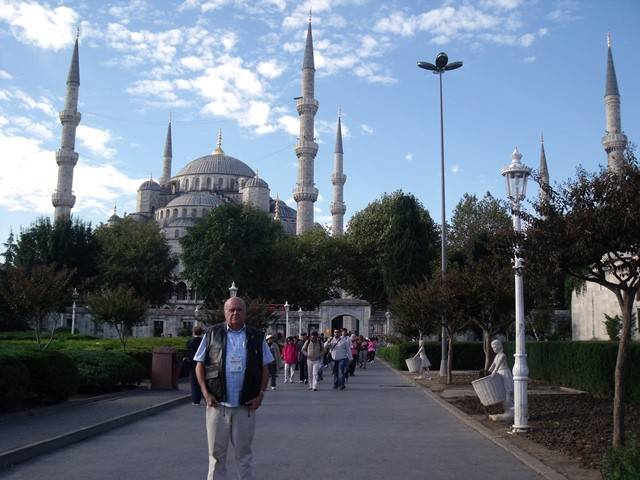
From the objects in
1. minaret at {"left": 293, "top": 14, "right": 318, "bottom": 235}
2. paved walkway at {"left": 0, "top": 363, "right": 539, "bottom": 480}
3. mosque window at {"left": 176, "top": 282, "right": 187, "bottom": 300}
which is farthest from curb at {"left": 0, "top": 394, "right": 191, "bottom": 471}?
mosque window at {"left": 176, "top": 282, "right": 187, "bottom": 300}

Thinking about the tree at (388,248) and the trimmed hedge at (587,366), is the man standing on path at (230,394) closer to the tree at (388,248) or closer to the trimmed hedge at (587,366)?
the trimmed hedge at (587,366)

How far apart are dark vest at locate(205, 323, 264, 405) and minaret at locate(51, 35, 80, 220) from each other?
63.1 meters

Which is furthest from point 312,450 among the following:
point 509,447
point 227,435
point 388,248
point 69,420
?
point 388,248

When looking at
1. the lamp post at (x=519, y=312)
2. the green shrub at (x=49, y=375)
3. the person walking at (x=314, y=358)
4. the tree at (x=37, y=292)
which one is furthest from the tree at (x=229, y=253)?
the lamp post at (x=519, y=312)

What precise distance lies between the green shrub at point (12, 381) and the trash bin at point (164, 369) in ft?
17.4

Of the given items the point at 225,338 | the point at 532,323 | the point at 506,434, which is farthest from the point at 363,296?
the point at 225,338

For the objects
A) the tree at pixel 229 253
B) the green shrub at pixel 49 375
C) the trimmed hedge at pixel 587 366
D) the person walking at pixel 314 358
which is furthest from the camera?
the tree at pixel 229 253

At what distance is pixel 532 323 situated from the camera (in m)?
35.9

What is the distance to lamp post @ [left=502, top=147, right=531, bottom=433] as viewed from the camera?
959cm

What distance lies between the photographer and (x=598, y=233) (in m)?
7.66

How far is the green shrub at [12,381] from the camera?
33.0 ft

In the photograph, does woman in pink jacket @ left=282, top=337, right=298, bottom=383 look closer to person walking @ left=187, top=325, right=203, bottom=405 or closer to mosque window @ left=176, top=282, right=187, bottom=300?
person walking @ left=187, top=325, right=203, bottom=405

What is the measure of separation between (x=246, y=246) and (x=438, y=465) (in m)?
48.9

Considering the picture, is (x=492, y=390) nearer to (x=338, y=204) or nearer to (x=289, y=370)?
(x=289, y=370)
